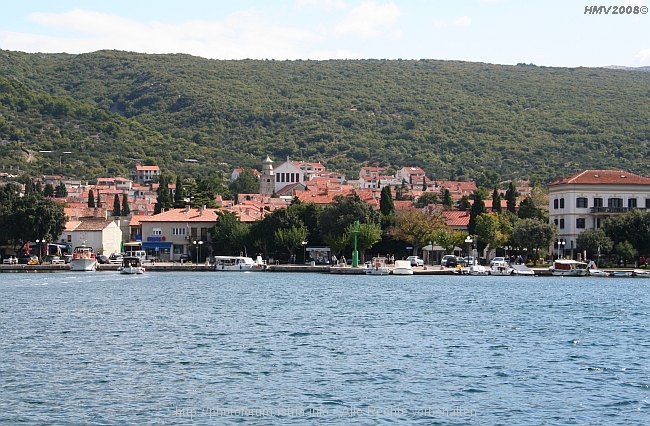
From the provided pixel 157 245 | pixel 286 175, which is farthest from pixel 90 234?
pixel 286 175

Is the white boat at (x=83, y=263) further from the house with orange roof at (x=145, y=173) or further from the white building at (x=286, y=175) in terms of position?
the house with orange roof at (x=145, y=173)

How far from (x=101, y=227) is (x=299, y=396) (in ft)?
271

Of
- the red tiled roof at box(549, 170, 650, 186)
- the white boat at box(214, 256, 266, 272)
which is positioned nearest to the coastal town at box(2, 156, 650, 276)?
the red tiled roof at box(549, 170, 650, 186)

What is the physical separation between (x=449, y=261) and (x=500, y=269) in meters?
6.40

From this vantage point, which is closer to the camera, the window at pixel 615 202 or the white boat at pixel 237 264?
the white boat at pixel 237 264

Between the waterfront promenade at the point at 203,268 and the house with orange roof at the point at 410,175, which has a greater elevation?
the house with orange roof at the point at 410,175

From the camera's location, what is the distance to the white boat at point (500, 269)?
276ft

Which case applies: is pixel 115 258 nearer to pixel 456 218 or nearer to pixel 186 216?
pixel 186 216

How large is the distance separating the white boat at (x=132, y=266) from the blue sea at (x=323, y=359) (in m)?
27.7

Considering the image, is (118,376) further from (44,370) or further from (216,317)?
(216,317)

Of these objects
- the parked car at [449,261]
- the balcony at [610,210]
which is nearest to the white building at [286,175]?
the parked car at [449,261]

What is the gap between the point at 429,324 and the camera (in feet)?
141

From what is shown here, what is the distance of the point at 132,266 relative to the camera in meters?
87.6

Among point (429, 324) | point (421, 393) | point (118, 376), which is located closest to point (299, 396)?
point (421, 393)
